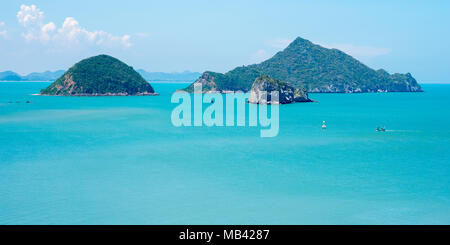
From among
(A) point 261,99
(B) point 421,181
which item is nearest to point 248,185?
(B) point 421,181

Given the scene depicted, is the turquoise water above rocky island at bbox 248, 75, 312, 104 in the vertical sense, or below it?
below

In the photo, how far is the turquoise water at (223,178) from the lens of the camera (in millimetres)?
24078

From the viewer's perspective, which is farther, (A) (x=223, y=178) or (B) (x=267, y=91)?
(B) (x=267, y=91)

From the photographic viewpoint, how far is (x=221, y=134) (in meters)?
60.8

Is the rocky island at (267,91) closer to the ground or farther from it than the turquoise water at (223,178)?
farther from it

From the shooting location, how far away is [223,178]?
33312mm

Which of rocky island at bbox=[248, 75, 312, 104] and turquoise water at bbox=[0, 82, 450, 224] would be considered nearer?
turquoise water at bbox=[0, 82, 450, 224]

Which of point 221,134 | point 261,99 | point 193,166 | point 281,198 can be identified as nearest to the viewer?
point 281,198

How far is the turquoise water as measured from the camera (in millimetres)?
24078

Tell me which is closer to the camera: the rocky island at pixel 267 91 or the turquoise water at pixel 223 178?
the turquoise water at pixel 223 178

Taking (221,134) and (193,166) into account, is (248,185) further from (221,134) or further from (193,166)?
(221,134)

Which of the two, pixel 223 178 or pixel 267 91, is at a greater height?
pixel 267 91
